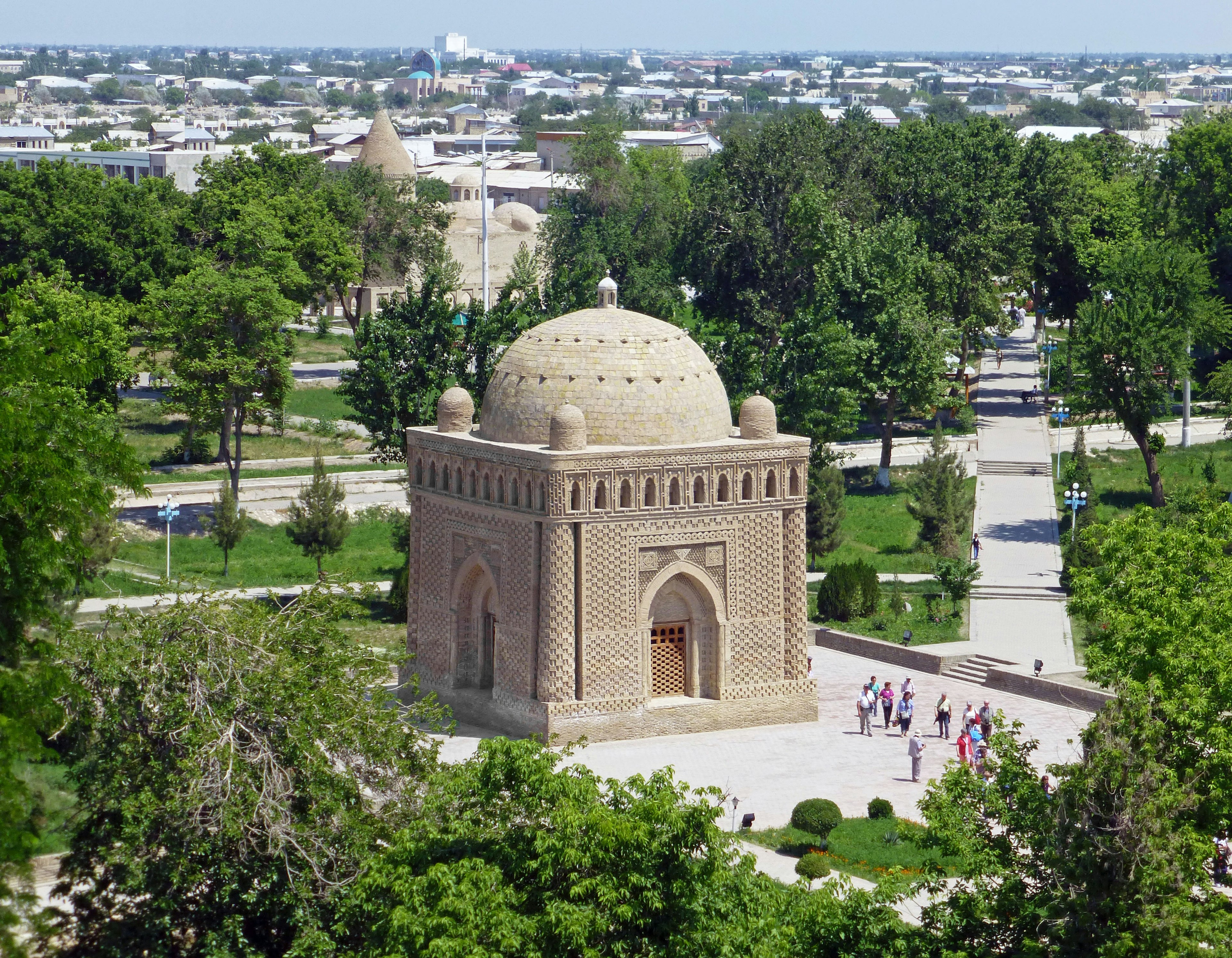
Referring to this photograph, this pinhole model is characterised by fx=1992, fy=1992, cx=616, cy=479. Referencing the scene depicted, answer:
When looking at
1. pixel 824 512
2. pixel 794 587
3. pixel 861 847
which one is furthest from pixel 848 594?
pixel 861 847

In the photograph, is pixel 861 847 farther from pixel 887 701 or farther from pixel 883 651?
pixel 883 651

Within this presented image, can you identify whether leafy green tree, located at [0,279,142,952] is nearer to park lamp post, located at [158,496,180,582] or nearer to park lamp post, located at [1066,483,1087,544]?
park lamp post, located at [158,496,180,582]

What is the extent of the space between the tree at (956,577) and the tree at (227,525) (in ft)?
51.5

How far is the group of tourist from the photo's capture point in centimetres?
3697

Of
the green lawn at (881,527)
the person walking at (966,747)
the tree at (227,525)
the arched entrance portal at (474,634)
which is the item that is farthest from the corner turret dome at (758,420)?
the tree at (227,525)

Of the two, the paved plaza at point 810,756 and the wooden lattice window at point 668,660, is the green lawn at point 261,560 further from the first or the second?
the paved plaza at point 810,756

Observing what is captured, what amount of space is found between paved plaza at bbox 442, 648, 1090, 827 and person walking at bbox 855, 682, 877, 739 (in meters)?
0.16

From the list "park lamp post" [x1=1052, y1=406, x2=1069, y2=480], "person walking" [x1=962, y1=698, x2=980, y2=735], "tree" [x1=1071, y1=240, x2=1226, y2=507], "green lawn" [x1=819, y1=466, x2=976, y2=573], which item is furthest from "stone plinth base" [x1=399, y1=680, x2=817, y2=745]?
"park lamp post" [x1=1052, y1=406, x2=1069, y2=480]

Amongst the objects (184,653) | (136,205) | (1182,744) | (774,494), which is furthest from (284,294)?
(1182,744)

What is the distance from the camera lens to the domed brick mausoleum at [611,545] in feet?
122

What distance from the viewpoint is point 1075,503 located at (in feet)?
174

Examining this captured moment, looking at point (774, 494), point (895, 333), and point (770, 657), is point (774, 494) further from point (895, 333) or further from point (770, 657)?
point (895, 333)

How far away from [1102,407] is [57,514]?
40.9 meters

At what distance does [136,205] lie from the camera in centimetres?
Result: 7125
